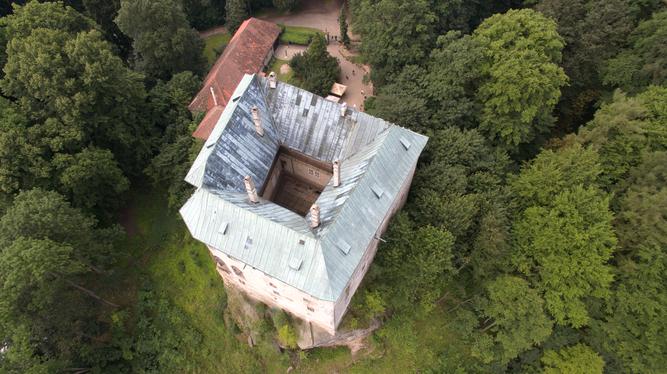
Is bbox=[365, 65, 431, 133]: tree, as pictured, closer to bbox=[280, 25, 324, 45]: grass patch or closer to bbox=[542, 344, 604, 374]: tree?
bbox=[542, 344, 604, 374]: tree

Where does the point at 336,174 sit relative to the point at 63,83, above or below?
above

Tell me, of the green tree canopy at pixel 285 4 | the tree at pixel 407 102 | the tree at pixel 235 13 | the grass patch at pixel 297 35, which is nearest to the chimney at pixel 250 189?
the tree at pixel 407 102

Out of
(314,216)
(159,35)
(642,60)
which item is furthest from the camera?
(159,35)

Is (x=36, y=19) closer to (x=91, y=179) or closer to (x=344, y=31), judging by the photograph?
(x=91, y=179)

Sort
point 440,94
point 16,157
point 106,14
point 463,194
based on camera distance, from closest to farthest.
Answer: point 463,194 < point 16,157 < point 440,94 < point 106,14

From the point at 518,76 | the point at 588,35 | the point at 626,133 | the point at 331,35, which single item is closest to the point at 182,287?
the point at 518,76

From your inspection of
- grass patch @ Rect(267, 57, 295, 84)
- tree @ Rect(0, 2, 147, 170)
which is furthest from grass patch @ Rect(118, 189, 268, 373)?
grass patch @ Rect(267, 57, 295, 84)

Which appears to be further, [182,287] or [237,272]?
[182,287]

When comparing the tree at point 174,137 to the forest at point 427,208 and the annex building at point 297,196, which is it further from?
the annex building at point 297,196
